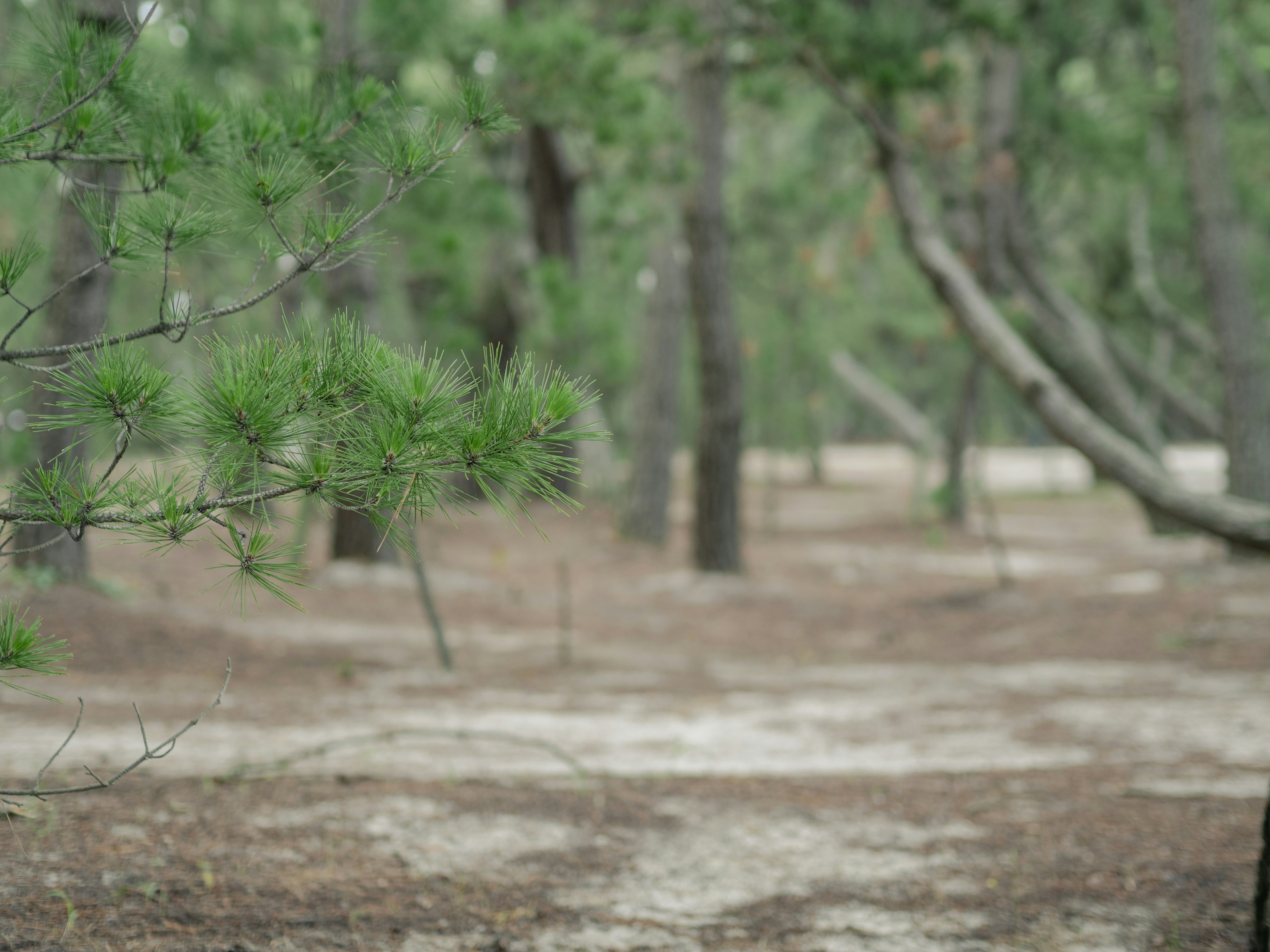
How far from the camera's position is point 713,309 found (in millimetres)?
10797

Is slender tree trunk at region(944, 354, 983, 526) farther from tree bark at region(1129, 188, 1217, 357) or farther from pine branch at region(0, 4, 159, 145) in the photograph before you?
pine branch at region(0, 4, 159, 145)

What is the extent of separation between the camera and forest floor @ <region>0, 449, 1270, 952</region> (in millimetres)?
2896

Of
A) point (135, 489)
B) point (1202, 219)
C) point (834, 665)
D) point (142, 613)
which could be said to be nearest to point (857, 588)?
point (834, 665)

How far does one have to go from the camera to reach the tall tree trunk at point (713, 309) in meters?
10.7

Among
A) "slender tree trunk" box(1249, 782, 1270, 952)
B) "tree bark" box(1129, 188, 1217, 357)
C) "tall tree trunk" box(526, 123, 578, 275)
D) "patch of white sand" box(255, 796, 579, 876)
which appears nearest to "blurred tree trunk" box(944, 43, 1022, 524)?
"tree bark" box(1129, 188, 1217, 357)

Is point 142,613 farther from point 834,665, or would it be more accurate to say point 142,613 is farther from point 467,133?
point 467,133

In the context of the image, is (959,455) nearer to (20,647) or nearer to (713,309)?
(713,309)

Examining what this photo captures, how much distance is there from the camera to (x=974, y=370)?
17000mm

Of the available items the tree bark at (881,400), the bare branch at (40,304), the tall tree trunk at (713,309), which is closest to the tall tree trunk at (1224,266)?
the tall tree trunk at (713,309)

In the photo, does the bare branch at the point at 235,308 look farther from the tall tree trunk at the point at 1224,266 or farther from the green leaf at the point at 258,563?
the tall tree trunk at the point at 1224,266

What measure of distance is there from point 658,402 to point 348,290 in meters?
5.86

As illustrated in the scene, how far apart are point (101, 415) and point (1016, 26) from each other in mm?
8517

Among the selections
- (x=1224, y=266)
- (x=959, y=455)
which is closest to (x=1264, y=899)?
(x=1224, y=266)

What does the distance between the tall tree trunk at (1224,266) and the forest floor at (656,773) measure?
1.15m
